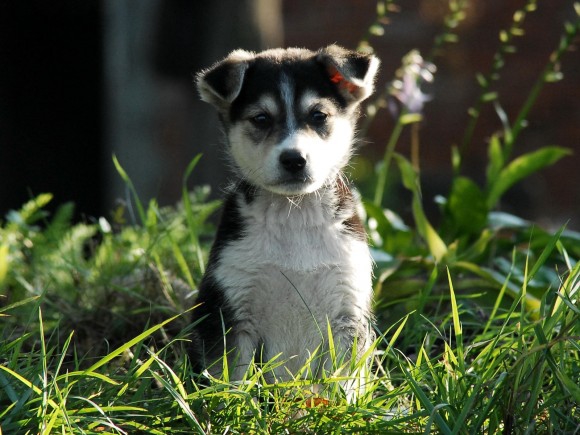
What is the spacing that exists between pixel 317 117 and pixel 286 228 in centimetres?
54

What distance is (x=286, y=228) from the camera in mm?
4211

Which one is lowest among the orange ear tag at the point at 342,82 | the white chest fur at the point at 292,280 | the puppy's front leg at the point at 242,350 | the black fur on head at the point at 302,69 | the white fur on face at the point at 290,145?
the puppy's front leg at the point at 242,350

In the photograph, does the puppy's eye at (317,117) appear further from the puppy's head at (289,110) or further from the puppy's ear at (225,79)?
the puppy's ear at (225,79)

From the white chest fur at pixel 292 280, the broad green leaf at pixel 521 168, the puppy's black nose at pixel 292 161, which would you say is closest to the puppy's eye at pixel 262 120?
the puppy's black nose at pixel 292 161

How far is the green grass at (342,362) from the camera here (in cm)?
326

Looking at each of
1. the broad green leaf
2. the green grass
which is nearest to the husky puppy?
the green grass

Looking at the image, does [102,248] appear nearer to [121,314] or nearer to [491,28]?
[121,314]

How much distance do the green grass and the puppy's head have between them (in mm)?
765

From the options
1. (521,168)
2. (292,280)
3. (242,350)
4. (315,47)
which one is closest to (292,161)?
(292,280)

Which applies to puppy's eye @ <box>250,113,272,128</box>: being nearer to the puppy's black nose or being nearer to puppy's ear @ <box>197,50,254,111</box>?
puppy's ear @ <box>197,50,254,111</box>

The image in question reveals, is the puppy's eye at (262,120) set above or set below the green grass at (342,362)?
above

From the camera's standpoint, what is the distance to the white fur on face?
4.07 metres

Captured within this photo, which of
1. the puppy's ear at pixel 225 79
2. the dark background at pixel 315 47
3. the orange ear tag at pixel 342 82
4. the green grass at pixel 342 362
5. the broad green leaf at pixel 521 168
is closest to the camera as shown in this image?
the green grass at pixel 342 362

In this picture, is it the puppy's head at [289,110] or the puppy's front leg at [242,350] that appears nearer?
the puppy's front leg at [242,350]
